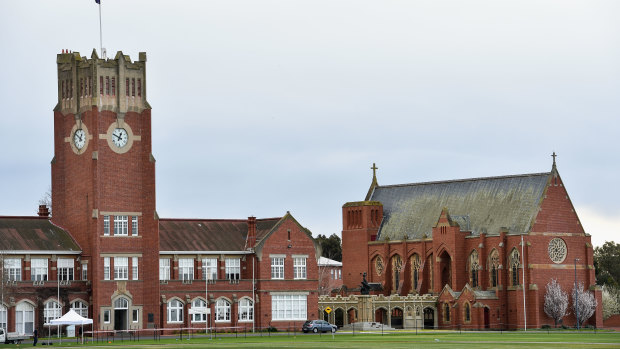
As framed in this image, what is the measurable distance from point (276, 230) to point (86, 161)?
62.1 ft

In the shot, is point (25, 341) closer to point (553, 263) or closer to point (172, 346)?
point (172, 346)

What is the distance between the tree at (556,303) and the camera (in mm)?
129250

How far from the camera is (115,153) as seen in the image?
10688cm

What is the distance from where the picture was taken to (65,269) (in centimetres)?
10475

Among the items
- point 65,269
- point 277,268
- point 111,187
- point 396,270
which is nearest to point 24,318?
point 65,269

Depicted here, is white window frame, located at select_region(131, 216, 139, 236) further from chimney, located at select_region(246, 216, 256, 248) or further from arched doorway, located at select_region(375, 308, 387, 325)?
arched doorway, located at select_region(375, 308, 387, 325)

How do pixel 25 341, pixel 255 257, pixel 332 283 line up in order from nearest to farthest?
pixel 25 341 < pixel 255 257 < pixel 332 283

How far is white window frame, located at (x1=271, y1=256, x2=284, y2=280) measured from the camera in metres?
115

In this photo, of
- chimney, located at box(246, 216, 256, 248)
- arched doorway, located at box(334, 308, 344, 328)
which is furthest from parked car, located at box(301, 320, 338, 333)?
arched doorway, located at box(334, 308, 344, 328)

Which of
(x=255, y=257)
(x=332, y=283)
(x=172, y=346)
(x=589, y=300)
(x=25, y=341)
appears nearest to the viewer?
(x=172, y=346)

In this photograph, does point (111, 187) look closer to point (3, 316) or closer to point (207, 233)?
point (207, 233)

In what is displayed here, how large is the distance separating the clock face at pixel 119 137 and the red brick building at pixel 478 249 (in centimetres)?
3741

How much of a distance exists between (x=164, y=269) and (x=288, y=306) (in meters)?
12.2

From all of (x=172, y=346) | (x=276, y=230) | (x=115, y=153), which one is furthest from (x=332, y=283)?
(x=172, y=346)
